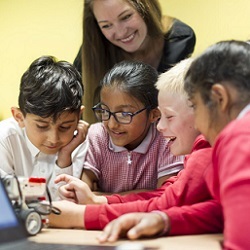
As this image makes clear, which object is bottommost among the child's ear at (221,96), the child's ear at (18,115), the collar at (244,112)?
the child's ear at (18,115)

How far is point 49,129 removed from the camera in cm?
151

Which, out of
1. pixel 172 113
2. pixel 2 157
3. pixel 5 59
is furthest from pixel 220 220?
pixel 5 59

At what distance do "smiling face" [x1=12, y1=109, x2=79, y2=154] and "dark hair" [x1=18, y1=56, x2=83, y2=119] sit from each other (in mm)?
19

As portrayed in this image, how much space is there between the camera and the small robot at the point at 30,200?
0.90 metres

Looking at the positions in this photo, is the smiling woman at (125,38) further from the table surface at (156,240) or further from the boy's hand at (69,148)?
the table surface at (156,240)

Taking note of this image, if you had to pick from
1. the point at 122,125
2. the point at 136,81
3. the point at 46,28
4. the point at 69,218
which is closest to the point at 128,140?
the point at 122,125

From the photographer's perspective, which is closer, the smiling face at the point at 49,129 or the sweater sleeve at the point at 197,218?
the sweater sleeve at the point at 197,218

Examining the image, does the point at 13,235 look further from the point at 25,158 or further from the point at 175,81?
the point at 25,158

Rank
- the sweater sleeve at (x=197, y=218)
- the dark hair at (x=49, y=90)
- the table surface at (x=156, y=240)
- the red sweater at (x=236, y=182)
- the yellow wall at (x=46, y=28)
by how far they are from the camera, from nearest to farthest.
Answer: the red sweater at (x=236, y=182) → the table surface at (x=156, y=240) → the sweater sleeve at (x=197, y=218) → the dark hair at (x=49, y=90) → the yellow wall at (x=46, y=28)

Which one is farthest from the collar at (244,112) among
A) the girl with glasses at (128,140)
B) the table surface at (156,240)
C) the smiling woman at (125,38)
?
the smiling woman at (125,38)

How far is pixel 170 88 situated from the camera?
131 cm

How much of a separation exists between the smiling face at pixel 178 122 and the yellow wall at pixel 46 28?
1.05 metres

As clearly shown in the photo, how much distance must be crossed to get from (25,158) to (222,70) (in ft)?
3.03

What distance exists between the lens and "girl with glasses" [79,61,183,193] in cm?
152
